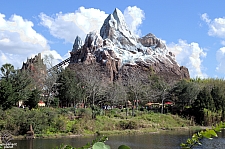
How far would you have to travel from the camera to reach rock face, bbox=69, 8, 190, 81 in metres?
50.9

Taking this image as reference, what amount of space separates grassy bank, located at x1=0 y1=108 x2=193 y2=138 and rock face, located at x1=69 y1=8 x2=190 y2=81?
17.3 metres

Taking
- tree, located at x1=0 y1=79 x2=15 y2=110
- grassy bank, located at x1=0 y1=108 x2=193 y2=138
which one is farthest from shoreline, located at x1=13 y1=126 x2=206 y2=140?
tree, located at x1=0 y1=79 x2=15 y2=110

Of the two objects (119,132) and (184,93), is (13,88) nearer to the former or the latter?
(119,132)

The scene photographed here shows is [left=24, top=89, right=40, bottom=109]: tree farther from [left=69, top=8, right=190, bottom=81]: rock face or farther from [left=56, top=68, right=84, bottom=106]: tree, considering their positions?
[left=69, top=8, right=190, bottom=81]: rock face

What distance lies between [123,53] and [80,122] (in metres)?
30.6

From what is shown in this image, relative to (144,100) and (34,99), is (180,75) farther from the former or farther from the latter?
(34,99)

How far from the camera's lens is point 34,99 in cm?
2961

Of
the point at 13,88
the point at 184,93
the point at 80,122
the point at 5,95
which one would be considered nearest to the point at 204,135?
the point at 5,95

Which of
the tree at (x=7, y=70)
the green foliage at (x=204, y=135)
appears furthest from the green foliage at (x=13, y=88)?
the green foliage at (x=204, y=135)

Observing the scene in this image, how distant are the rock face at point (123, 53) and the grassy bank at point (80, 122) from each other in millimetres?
17314

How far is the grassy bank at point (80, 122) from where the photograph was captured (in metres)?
23.4

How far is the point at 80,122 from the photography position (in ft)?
86.5

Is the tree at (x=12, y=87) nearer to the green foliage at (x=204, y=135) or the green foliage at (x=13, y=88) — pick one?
the green foliage at (x=13, y=88)

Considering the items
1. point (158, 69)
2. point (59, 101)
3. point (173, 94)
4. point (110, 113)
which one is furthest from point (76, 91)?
point (158, 69)
